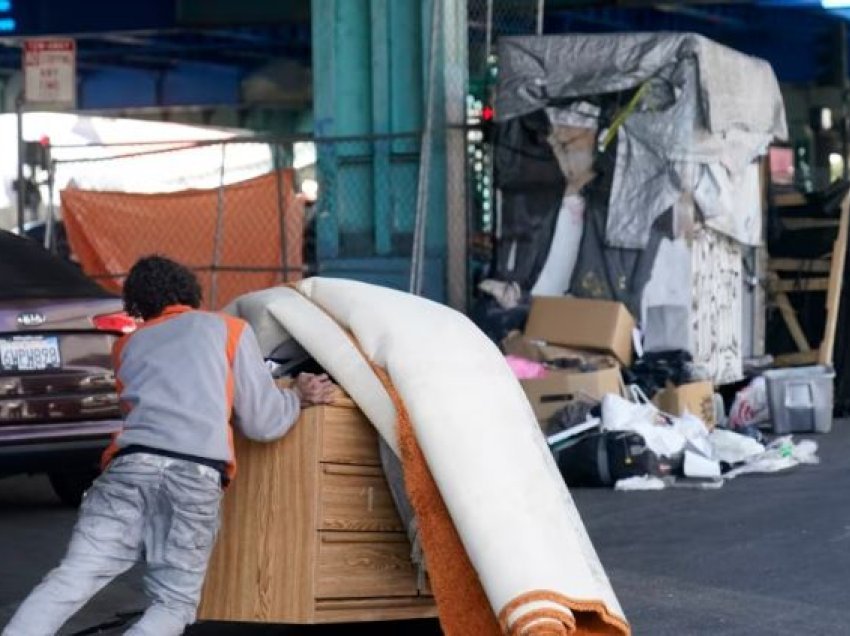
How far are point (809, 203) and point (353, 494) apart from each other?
10725 mm

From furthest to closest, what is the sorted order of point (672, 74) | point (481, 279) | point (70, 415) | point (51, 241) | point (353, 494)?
point (51, 241)
point (481, 279)
point (672, 74)
point (70, 415)
point (353, 494)

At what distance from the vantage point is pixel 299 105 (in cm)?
3641

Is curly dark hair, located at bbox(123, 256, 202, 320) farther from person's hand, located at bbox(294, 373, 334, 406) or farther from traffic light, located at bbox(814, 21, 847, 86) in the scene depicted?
traffic light, located at bbox(814, 21, 847, 86)

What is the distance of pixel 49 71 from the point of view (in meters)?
16.7

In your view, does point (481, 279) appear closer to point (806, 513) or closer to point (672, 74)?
point (672, 74)

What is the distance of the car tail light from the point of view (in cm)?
1072

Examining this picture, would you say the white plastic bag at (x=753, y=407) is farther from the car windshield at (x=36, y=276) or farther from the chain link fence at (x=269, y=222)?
the car windshield at (x=36, y=276)

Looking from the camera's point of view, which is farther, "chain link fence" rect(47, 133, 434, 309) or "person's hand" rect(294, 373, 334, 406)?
"chain link fence" rect(47, 133, 434, 309)

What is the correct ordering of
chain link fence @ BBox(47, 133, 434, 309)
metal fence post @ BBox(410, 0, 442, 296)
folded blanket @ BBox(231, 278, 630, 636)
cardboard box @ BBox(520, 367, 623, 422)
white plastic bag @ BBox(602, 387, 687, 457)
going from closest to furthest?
folded blanket @ BBox(231, 278, 630, 636) → white plastic bag @ BBox(602, 387, 687, 457) → cardboard box @ BBox(520, 367, 623, 422) → metal fence post @ BBox(410, 0, 442, 296) → chain link fence @ BBox(47, 133, 434, 309)

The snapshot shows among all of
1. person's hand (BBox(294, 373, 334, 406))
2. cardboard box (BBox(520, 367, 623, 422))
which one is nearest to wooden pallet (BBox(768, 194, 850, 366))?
cardboard box (BBox(520, 367, 623, 422))

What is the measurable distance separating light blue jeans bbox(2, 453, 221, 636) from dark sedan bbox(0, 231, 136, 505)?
3.78 m

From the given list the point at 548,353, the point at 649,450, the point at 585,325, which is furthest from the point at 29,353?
the point at 585,325

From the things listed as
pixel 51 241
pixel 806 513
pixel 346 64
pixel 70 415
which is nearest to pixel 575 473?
pixel 806 513

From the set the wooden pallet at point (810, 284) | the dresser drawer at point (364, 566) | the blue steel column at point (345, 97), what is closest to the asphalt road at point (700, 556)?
the dresser drawer at point (364, 566)
